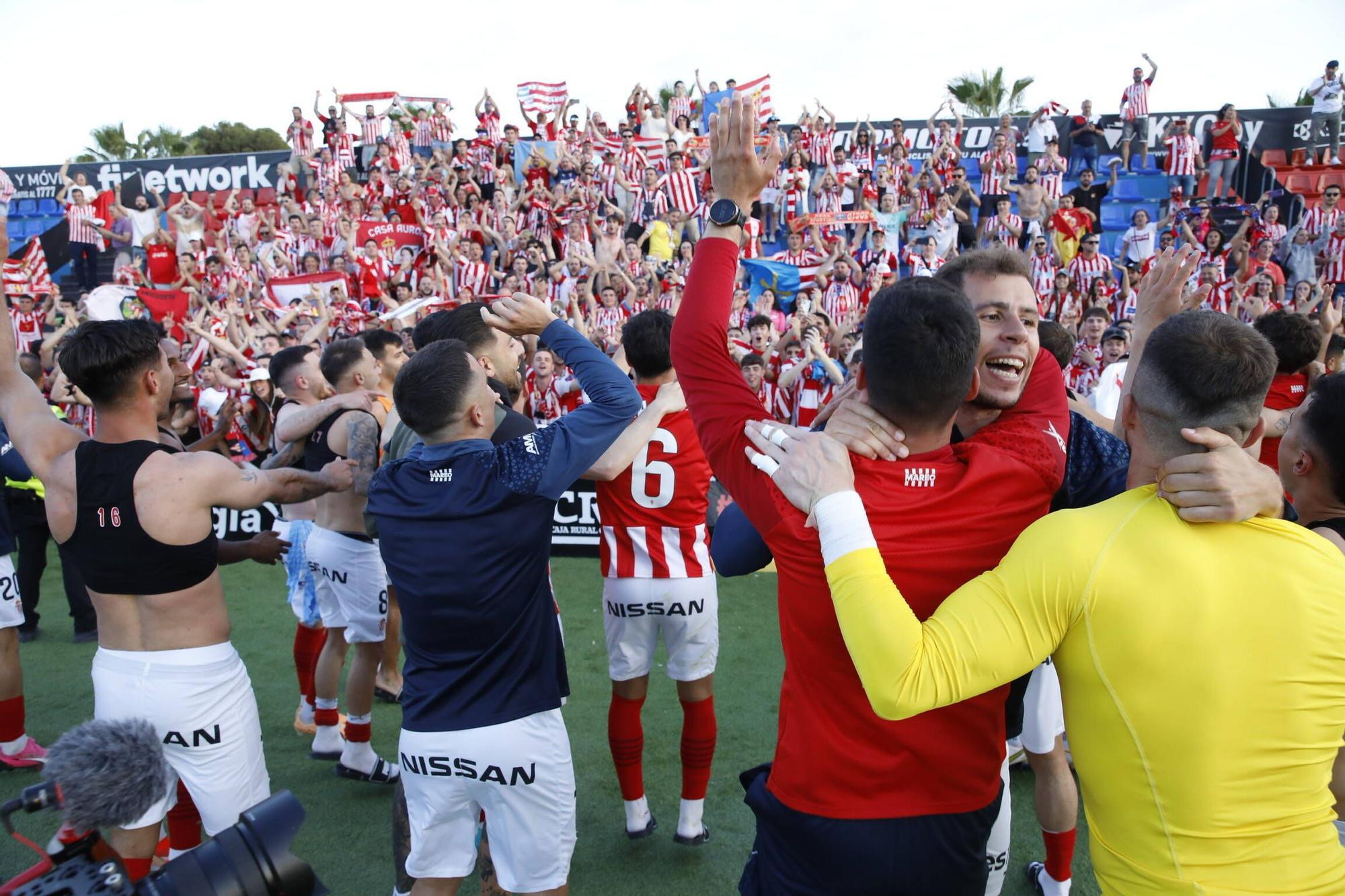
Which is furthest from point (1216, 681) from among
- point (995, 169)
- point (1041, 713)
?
point (995, 169)

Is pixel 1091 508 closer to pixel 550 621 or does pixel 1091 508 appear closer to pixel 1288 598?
pixel 1288 598

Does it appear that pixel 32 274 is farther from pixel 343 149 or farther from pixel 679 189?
pixel 679 189

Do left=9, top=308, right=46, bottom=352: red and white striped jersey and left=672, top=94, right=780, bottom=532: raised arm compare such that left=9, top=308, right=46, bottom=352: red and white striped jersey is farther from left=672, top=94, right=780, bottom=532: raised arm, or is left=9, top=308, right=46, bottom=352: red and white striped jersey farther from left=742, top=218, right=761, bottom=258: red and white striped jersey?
left=672, top=94, right=780, bottom=532: raised arm

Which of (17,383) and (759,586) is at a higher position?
(17,383)

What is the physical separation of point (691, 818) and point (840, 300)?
1093 centimetres

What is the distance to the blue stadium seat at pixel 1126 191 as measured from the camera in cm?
1838

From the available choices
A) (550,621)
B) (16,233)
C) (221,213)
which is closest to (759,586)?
(550,621)

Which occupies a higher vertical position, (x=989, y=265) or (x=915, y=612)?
(x=989, y=265)

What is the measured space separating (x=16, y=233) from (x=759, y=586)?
25.8 metres

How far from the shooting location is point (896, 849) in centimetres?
196

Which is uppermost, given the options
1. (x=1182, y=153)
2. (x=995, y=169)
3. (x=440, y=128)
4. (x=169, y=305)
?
(x=440, y=128)

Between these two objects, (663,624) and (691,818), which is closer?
(691,818)

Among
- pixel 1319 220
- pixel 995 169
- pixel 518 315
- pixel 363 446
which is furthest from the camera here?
pixel 995 169

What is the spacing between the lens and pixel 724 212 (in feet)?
7.29
